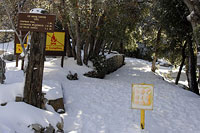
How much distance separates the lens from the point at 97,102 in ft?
27.1

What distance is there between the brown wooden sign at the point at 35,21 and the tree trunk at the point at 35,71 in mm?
199

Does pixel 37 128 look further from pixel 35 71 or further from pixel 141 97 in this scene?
pixel 141 97

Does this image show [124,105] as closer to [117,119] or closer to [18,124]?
[117,119]

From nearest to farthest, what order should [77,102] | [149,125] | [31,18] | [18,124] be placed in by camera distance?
[18,124]
[31,18]
[149,125]
[77,102]

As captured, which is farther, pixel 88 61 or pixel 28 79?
pixel 88 61

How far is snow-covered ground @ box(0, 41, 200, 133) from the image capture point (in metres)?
5.16

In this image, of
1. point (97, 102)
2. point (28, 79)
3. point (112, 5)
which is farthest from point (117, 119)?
point (112, 5)

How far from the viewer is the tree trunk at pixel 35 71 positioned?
571cm

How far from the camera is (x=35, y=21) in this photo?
5715 millimetres

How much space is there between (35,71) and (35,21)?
1.21 m

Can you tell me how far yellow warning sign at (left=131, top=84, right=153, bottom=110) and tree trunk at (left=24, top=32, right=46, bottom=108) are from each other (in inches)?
92.4

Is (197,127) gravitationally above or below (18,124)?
below

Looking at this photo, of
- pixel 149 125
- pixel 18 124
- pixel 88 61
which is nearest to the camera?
pixel 18 124

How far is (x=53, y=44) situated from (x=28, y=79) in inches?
241
